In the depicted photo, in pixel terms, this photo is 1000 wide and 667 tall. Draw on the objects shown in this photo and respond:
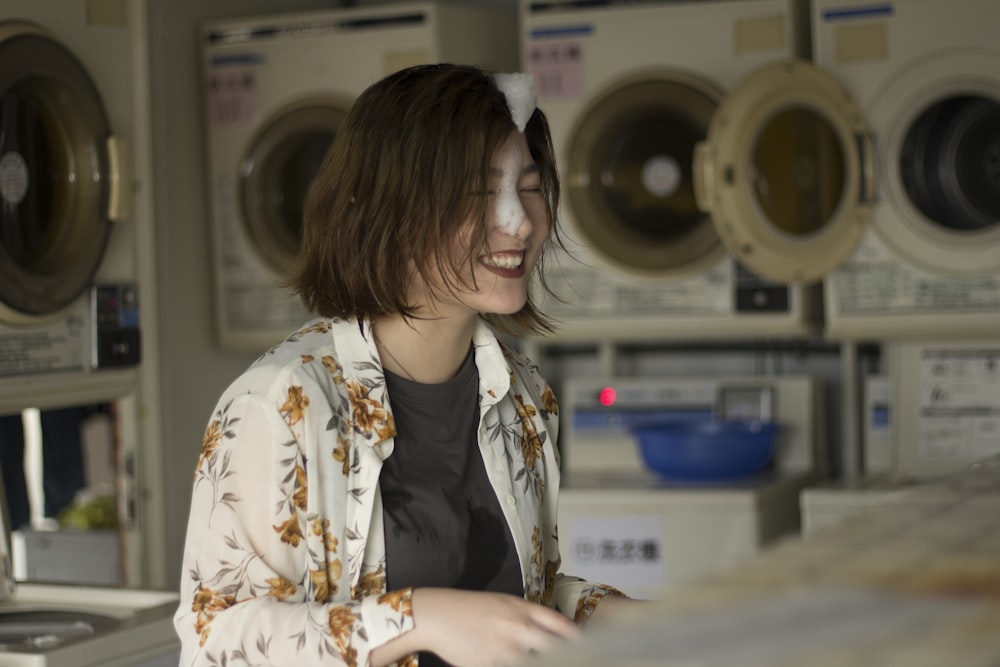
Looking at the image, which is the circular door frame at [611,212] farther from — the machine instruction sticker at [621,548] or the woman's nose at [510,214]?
the woman's nose at [510,214]

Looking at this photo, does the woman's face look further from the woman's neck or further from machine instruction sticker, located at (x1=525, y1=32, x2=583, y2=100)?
machine instruction sticker, located at (x1=525, y1=32, x2=583, y2=100)

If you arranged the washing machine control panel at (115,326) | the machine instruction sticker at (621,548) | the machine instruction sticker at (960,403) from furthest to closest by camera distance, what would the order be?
the machine instruction sticker at (960,403)
the machine instruction sticker at (621,548)
the washing machine control panel at (115,326)

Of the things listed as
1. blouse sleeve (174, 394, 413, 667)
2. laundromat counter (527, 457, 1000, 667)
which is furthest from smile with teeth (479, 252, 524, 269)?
laundromat counter (527, 457, 1000, 667)

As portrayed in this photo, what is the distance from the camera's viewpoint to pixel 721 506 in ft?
10.5

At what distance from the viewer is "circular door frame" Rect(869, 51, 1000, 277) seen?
314 cm

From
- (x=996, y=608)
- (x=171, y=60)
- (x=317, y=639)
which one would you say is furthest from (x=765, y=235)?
(x=996, y=608)

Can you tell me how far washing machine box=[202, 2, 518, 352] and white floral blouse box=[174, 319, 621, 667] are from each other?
2.19 metres

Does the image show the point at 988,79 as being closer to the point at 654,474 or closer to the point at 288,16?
the point at 654,474

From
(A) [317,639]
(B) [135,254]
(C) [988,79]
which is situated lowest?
(A) [317,639]

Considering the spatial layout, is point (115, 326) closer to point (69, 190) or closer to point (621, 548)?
point (69, 190)

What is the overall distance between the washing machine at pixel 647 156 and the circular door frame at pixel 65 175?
1.13 metres

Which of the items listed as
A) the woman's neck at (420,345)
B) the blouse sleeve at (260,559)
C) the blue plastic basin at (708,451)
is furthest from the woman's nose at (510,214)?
the blue plastic basin at (708,451)

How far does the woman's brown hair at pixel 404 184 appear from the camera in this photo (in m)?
1.49

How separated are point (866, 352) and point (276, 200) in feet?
5.62
